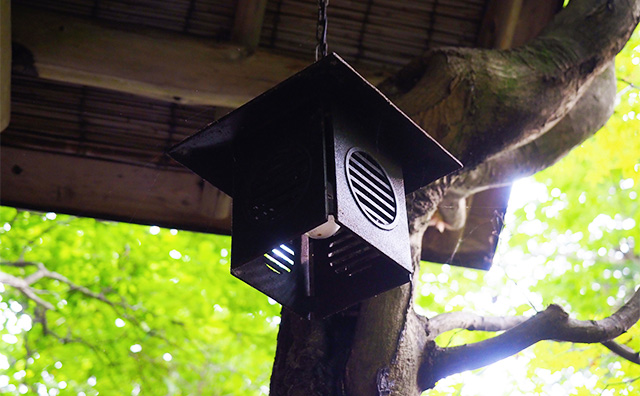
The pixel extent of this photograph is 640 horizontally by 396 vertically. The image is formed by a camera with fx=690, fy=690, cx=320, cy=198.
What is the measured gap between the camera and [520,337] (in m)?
2.88

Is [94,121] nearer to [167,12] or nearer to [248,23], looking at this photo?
[167,12]

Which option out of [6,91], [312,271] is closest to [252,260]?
[312,271]

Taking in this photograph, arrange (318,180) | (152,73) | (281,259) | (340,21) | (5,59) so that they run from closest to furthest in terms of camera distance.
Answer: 1. (318,180)
2. (281,259)
3. (5,59)
4. (152,73)
5. (340,21)

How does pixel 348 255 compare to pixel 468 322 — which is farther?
pixel 468 322

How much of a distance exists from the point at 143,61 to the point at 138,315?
4283 mm

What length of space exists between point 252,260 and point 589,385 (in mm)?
3698

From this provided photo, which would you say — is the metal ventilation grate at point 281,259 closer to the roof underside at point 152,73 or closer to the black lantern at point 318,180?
the black lantern at point 318,180

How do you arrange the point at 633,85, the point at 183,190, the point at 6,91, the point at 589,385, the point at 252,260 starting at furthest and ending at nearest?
1. the point at 633,85
2. the point at 589,385
3. the point at 183,190
4. the point at 6,91
5. the point at 252,260

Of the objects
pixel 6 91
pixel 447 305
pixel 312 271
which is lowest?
pixel 447 305

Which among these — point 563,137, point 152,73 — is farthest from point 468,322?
point 152,73

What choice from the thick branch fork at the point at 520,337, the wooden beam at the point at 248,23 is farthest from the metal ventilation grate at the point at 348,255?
the wooden beam at the point at 248,23

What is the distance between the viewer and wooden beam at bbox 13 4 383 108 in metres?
3.99

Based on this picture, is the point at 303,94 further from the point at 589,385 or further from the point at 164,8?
Result: the point at 589,385

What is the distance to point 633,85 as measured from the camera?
21.9 ft
